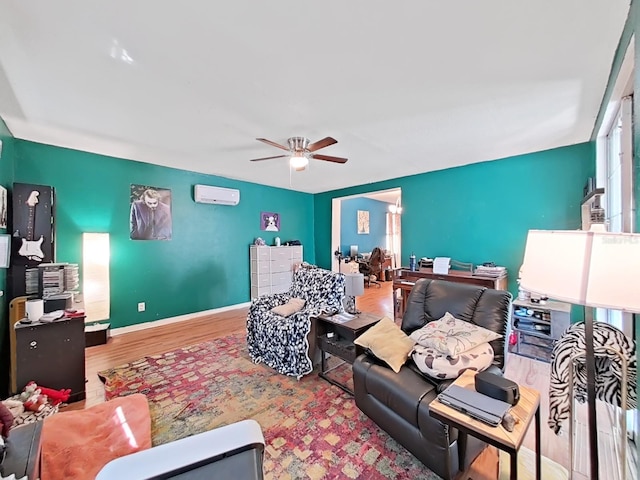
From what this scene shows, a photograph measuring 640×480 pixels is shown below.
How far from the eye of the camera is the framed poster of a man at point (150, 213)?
407cm

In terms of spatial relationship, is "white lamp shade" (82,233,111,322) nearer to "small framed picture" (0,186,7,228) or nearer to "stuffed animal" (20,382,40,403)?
"small framed picture" (0,186,7,228)

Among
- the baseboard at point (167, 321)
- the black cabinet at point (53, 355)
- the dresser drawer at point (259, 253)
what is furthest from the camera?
the dresser drawer at point (259, 253)

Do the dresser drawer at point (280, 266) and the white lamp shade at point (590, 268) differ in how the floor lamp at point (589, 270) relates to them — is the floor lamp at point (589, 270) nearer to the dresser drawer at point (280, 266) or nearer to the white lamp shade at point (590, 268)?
the white lamp shade at point (590, 268)

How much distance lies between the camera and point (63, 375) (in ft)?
7.48

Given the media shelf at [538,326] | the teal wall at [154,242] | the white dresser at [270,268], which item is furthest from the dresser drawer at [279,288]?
the media shelf at [538,326]

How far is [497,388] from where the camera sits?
125 centimetres

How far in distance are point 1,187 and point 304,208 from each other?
4862mm

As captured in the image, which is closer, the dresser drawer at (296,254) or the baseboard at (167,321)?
the baseboard at (167,321)

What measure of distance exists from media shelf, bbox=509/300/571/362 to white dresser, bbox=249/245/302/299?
13.2 ft

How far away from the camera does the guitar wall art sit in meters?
2.76

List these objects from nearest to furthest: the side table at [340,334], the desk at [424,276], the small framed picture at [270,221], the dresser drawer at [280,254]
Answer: the side table at [340,334] < the desk at [424,276] < the dresser drawer at [280,254] < the small framed picture at [270,221]

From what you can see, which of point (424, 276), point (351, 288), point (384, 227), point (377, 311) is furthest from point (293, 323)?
point (384, 227)

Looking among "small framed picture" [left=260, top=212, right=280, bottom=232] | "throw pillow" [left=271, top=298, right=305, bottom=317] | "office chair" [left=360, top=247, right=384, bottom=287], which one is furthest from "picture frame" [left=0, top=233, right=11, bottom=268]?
"office chair" [left=360, top=247, right=384, bottom=287]

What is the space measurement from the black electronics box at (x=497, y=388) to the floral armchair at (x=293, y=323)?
62.6 inches
